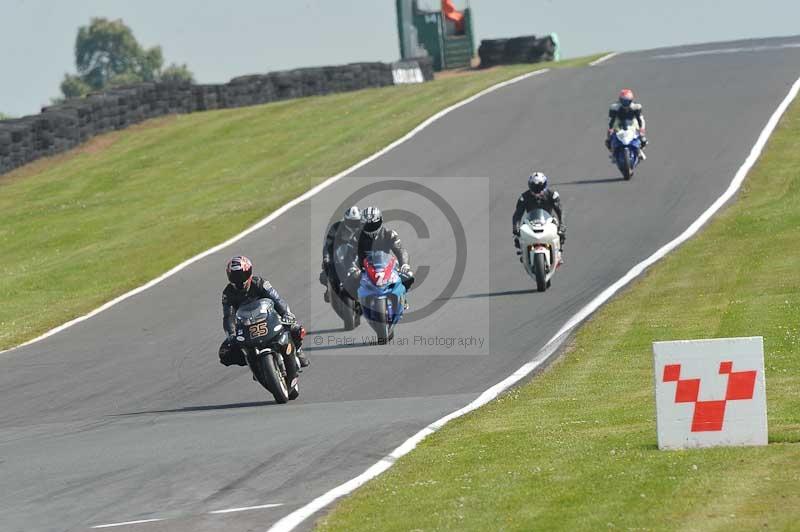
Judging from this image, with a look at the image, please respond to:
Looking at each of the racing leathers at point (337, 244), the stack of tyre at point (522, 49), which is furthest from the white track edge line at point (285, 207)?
the stack of tyre at point (522, 49)

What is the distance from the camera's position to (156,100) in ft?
148

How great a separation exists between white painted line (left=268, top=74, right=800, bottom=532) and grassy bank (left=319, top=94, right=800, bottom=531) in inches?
6.3

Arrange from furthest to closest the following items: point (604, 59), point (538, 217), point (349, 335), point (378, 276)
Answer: point (604, 59) → point (538, 217) → point (349, 335) → point (378, 276)

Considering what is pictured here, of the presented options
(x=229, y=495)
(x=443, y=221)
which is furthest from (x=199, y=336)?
(x=229, y=495)

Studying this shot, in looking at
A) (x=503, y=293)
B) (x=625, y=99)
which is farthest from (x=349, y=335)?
(x=625, y=99)

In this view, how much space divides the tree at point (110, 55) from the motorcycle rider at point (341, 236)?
366 ft

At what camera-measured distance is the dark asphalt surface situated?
35.8 feet

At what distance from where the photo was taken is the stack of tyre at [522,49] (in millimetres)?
53500

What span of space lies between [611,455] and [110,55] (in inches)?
4940

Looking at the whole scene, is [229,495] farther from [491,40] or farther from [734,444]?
[491,40]

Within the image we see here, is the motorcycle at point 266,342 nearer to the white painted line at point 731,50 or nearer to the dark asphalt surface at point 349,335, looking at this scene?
the dark asphalt surface at point 349,335

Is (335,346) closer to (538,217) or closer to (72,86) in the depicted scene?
(538,217)

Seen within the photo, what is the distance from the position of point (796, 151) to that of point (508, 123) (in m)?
8.56

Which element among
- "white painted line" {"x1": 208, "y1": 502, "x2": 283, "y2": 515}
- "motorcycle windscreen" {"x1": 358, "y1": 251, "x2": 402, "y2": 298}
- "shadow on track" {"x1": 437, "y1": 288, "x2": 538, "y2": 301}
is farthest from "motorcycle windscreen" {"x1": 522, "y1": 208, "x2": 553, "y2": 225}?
"white painted line" {"x1": 208, "y1": 502, "x2": 283, "y2": 515}
